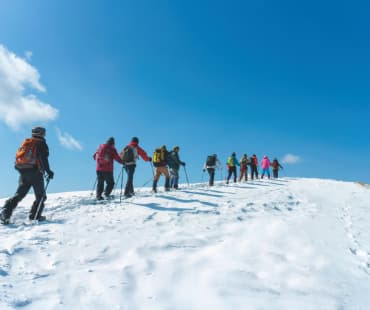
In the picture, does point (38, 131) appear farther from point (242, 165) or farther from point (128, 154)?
point (242, 165)

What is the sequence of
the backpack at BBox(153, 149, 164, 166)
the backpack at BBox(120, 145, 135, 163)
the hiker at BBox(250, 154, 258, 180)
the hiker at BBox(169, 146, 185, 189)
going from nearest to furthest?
the backpack at BBox(120, 145, 135, 163), the backpack at BBox(153, 149, 164, 166), the hiker at BBox(169, 146, 185, 189), the hiker at BBox(250, 154, 258, 180)

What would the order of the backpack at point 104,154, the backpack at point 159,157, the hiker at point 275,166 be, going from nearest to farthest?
the backpack at point 104,154
the backpack at point 159,157
the hiker at point 275,166

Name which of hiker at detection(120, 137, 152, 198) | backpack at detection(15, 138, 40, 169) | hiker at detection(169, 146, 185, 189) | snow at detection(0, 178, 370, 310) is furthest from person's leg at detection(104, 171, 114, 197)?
hiker at detection(169, 146, 185, 189)

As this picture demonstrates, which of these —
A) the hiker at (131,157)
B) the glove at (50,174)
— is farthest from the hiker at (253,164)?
the glove at (50,174)

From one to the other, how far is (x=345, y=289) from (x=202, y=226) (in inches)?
134

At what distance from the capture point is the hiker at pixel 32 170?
6545mm

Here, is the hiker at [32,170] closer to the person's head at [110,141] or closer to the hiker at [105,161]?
the hiker at [105,161]

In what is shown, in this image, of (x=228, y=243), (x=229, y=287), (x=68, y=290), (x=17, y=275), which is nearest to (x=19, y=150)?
(x=17, y=275)

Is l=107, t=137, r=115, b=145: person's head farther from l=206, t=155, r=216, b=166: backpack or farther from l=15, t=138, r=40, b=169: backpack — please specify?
l=206, t=155, r=216, b=166: backpack

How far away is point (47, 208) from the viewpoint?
880cm

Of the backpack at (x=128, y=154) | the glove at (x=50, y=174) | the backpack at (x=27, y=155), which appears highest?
the backpack at (x=128, y=154)

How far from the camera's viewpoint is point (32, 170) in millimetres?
6695

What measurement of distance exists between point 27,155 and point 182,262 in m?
5.00

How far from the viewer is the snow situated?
125 inches
